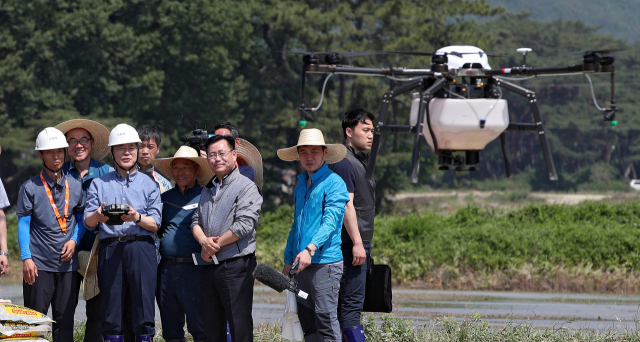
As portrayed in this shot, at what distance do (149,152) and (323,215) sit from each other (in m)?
2.10

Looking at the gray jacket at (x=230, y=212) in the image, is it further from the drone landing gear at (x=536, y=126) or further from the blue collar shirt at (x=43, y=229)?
the drone landing gear at (x=536, y=126)

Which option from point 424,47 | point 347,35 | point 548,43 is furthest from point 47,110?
point 548,43

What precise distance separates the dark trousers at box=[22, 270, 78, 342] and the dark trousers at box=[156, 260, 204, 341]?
703mm

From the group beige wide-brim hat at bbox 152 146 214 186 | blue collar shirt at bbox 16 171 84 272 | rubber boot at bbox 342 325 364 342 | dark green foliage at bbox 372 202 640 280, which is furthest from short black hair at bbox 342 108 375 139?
dark green foliage at bbox 372 202 640 280

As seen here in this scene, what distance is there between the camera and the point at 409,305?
40.8 ft

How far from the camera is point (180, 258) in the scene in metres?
6.56

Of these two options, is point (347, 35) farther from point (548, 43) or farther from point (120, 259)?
point (548, 43)

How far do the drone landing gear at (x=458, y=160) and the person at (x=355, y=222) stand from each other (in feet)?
6.59

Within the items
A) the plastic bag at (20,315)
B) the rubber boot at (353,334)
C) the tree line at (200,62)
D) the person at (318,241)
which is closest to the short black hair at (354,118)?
the person at (318,241)

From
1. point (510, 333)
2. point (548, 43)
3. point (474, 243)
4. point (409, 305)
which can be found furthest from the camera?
point (548, 43)

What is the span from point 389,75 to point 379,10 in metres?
28.6

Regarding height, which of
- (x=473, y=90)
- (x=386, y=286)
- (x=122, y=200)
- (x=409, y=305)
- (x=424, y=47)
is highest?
(x=424, y=47)

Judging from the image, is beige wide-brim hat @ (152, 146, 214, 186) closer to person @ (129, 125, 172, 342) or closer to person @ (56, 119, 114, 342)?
person @ (129, 125, 172, 342)

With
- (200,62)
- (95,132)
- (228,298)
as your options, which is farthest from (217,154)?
(200,62)
